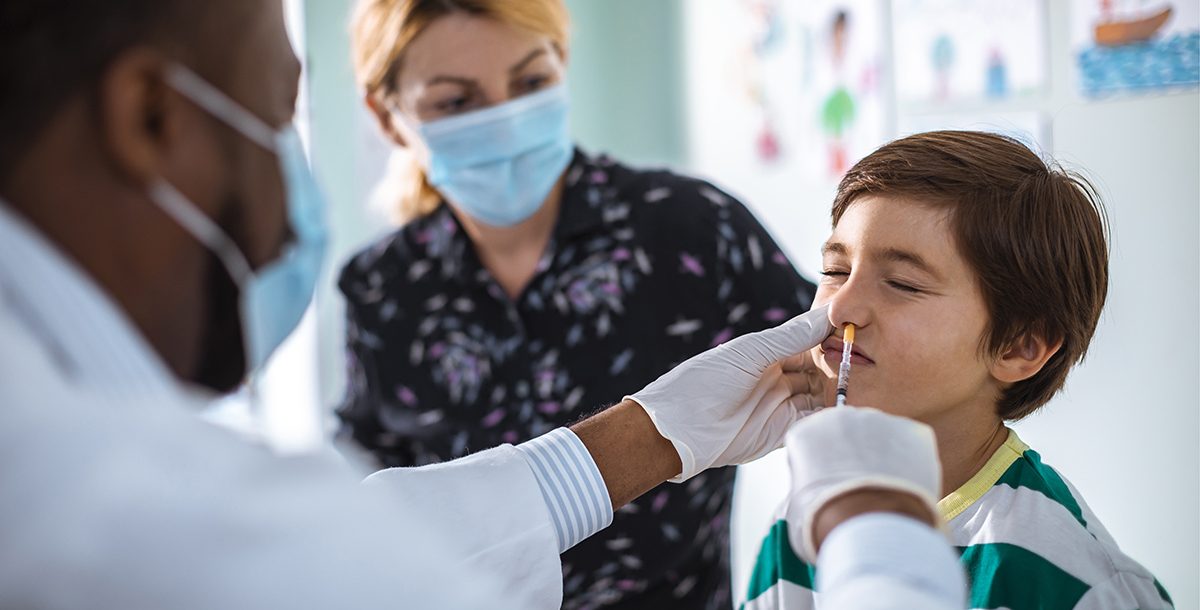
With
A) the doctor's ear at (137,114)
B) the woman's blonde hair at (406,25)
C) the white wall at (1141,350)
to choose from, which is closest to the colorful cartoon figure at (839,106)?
the woman's blonde hair at (406,25)

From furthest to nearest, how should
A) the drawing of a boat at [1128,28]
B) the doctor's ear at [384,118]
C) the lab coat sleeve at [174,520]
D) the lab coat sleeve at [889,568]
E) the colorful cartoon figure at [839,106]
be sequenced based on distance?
the colorful cartoon figure at [839,106] → the doctor's ear at [384,118] → the drawing of a boat at [1128,28] → the lab coat sleeve at [889,568] → the lab coat sleeve at [174,520]

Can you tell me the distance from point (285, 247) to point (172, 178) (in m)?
0.12

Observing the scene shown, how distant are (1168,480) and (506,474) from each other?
0.70 metres

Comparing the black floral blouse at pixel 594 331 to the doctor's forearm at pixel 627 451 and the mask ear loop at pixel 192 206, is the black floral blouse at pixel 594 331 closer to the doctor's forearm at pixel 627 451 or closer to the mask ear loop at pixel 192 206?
the doctor's forearm at pixel 627 451

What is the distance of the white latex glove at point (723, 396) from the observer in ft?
3.65

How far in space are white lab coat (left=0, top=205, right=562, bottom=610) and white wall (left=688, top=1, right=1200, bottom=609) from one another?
0.80m

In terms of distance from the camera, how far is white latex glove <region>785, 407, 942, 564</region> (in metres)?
0.73

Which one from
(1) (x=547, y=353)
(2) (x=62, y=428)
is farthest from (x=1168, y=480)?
(2) (x=62, y=428)

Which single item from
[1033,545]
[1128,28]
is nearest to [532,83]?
[1128,28]

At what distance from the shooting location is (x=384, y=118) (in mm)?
1714

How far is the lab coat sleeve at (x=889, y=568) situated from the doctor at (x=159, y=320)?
21 centimetres

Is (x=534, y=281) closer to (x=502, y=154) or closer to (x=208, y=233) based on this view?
(x=502, y=154)

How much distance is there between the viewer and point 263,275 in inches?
28.5

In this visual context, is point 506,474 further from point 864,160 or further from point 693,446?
point 864,160
